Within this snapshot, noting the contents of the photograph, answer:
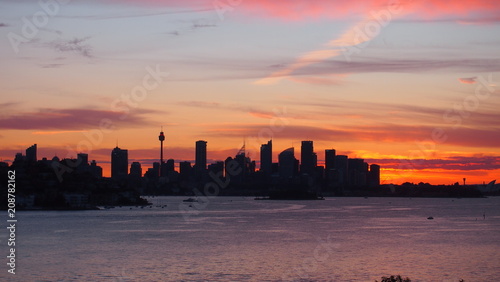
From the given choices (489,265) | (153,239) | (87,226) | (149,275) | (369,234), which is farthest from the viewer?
(87,226)

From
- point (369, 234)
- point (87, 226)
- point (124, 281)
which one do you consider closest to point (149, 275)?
point (124, 281)

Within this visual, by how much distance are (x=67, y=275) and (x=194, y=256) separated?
63.0 ft

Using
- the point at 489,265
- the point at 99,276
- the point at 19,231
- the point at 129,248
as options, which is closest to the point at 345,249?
the point at 489,265

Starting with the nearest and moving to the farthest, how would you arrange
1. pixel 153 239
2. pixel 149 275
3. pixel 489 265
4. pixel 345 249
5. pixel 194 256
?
pixel 149 275 → pixel 489 265 → pixel 194 256 → pixel 345 249 → pixel 153 239

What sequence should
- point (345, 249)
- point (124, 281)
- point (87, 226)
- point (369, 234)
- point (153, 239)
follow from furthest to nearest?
point (87, 226)
point (369, 234)
point (153, 239)
point (345, 249)
point (124, 281)

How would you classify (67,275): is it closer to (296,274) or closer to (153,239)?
(296,274)

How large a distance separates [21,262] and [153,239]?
32.4 m

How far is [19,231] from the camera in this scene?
429 ft

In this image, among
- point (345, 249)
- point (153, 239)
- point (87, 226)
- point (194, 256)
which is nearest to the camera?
point (194, 256)

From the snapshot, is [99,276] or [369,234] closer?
[99,276]

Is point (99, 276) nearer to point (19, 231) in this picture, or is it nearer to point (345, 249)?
point (345, 249)

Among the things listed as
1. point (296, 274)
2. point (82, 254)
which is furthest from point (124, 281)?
point (82, 254)

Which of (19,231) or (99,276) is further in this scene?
(19,231)

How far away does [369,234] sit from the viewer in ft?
405
